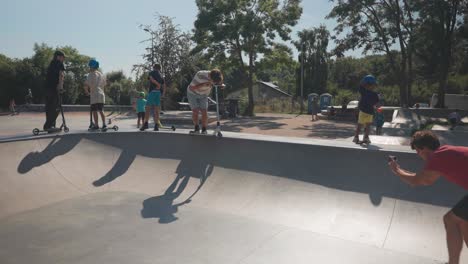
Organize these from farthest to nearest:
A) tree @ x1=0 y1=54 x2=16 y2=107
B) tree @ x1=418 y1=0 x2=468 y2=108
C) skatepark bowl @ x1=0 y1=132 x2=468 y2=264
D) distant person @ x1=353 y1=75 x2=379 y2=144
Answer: tree @ x1=0 y1=54 x2=16 y2=107 < tree @ x1=418 y1=0 x2=468 y2=108 < distant person @ x1=353 y1=75 x2=379 y2=144 < skatepark bowl @ x1=0 y1=132 x2=468 y2=264

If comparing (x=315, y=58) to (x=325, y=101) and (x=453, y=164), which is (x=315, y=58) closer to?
(x=325, y=101)

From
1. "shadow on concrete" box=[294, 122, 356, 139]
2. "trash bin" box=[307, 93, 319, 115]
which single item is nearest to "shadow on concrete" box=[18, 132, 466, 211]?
"shadow on concrete" box=[294, 122, 356, 139]

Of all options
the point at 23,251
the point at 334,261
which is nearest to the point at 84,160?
the point at 23,251

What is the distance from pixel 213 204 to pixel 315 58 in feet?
184

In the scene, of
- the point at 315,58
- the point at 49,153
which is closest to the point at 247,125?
the point at 49,153

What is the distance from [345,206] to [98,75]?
5846mm

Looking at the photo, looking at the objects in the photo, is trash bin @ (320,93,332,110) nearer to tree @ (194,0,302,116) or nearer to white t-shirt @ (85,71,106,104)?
tree @ (194,0,302,116)

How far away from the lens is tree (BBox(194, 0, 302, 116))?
24781 millimetres

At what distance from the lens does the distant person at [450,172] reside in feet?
8.78

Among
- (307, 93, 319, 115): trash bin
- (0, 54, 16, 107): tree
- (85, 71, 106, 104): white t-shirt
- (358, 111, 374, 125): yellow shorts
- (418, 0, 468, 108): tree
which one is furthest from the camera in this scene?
(0, 54, 16, 107): tree

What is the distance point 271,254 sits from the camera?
11.7 feet

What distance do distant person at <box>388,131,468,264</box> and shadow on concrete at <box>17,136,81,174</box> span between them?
5751mm

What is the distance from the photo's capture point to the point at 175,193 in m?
5.65

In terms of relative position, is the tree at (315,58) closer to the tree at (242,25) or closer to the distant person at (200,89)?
the tree at (242,25)
